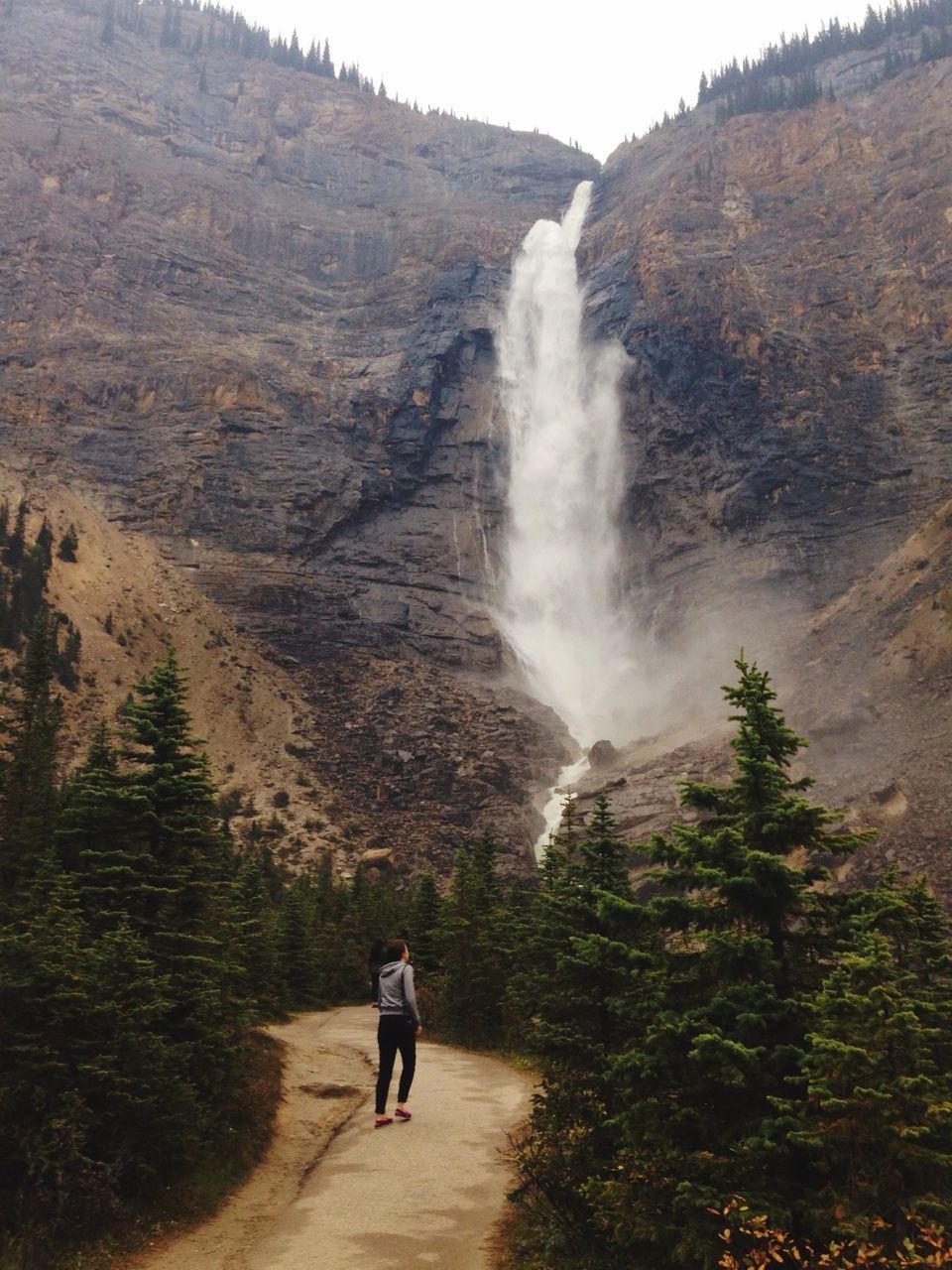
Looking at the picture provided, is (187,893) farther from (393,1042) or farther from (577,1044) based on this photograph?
(577,1044)

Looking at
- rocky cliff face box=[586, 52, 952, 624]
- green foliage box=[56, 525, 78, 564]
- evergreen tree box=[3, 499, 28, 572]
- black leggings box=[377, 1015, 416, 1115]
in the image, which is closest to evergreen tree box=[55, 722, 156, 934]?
black leggings box=[377, 1015, 416, 1115]

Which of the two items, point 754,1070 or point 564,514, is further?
point 564,514

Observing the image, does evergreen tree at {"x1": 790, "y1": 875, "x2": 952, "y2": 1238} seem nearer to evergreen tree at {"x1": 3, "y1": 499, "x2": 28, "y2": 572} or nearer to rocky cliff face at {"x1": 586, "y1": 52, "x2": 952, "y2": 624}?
rocky cliff face at {"x1": 586, "y1": 52, "x2": 952, "y2": 624}

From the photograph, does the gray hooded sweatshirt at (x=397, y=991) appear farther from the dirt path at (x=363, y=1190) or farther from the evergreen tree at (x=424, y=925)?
the evergreen tree at (x=424, y=925)

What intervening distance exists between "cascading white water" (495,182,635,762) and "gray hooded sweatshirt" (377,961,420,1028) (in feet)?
185

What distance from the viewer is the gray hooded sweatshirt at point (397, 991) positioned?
959 centimetres

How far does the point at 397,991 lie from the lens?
9617 mm

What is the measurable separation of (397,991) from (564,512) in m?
78.5

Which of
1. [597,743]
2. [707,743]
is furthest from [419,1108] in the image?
[597,743]

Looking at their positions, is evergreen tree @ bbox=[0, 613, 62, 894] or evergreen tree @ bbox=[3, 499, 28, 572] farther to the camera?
evergreen tree @ bbox=[3, 499, 28, 572]

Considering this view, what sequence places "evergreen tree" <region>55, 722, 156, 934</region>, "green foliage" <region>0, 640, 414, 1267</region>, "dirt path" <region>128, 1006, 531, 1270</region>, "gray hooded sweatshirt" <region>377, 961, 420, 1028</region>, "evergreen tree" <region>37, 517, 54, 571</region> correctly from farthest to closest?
"evergreen tree" <region>37, 517, 54, 571</region> → "evergreen tree" <region>55, 722, 156, 934</region> → "gray hooded sweatshirt" <region>377, 961, 420, 1028</region> → "green foliage" <region>0, 640, 414, 1267</region> → "dirt path" <region>128, 1006, 531, 1270</region>

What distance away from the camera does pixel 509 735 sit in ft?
211

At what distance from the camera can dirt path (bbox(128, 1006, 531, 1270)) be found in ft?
23.0

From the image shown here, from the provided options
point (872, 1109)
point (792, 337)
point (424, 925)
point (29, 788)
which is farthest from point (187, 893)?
point (792, 337)
